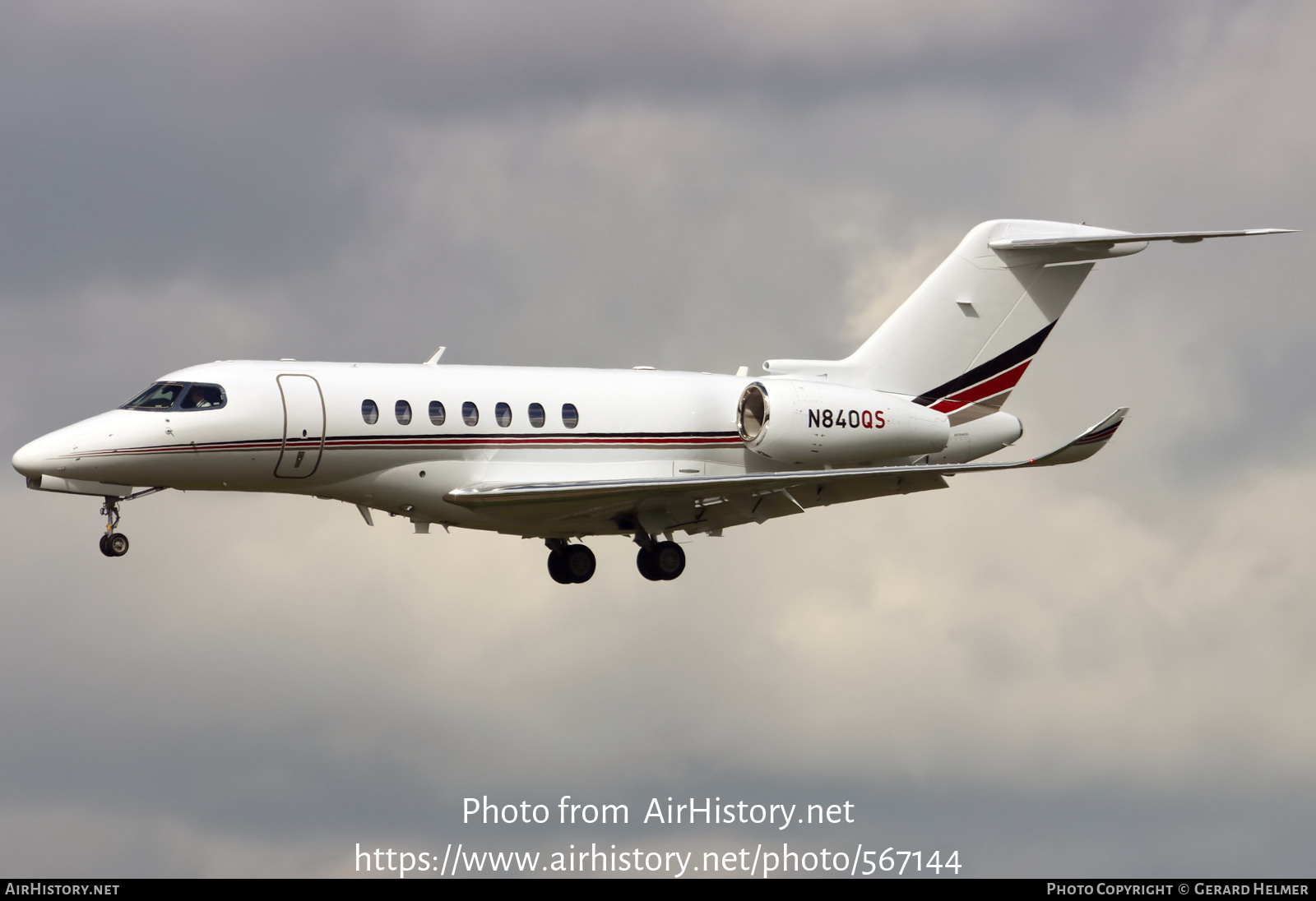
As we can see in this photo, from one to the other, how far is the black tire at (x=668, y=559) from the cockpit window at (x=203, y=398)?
902 cm

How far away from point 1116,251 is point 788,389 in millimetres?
7865

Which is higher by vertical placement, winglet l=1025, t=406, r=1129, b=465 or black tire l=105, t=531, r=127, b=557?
winglet l=1025, t=406, r=1129, b=465

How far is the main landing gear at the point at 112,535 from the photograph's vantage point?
33.1 m

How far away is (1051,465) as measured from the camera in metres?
35.1

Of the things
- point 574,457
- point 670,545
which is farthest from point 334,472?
point 670,545

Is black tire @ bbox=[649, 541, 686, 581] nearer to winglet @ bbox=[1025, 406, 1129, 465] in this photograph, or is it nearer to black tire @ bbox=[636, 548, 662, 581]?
black tire @ bbox=[636, 548, 662, 581]

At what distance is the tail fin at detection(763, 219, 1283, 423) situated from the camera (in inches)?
1583

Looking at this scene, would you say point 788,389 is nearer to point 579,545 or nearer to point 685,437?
point 685,437

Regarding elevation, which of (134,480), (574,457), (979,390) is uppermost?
(979,390)

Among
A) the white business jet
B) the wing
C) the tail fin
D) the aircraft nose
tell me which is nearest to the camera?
→ the aircraft nose

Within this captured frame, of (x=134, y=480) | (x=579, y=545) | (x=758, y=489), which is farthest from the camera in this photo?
(x=579, y=545)

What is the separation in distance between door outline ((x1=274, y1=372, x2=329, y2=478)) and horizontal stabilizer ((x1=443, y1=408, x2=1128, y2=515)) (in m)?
2.50

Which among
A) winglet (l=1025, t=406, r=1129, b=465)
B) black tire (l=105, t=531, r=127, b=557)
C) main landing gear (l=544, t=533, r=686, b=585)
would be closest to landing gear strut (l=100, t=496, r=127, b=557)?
black tire (l=105, t=531, r=127, b=557)

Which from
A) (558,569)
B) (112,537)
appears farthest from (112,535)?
(558,569)
